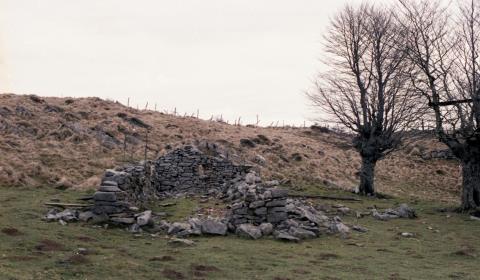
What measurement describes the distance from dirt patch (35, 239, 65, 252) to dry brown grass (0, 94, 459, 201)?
45.6 ft

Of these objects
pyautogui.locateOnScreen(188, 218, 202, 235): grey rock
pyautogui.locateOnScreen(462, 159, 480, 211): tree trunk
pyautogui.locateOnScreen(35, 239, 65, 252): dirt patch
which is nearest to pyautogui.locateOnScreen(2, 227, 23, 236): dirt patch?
pyautogui.locateOnScreen(35, 239, 65, 252): dirt patch

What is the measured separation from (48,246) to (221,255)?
17.3 feet

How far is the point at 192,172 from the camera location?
31.0m

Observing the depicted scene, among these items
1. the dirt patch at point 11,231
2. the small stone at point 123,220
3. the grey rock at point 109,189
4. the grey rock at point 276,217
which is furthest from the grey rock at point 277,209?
the dirt patch at point 11,231

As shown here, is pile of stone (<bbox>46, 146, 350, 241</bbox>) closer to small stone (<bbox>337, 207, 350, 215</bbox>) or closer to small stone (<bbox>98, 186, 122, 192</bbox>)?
small stone (<bbox>98, 186, 122, 192</bbox>)

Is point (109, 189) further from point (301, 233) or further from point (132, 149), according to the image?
point (132, 149)

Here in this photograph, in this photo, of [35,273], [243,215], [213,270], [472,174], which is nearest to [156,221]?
[243,215]

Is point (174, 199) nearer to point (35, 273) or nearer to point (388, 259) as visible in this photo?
point (388, 259)

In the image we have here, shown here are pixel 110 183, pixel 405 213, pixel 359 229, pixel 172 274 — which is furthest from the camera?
pixel 405 213

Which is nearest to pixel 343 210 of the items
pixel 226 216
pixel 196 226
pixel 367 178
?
pixel 226 216

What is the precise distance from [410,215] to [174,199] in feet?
41.3

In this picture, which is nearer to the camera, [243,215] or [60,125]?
[243,215]

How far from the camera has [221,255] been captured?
53.2 ft

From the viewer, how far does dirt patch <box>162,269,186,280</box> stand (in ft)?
43.5
